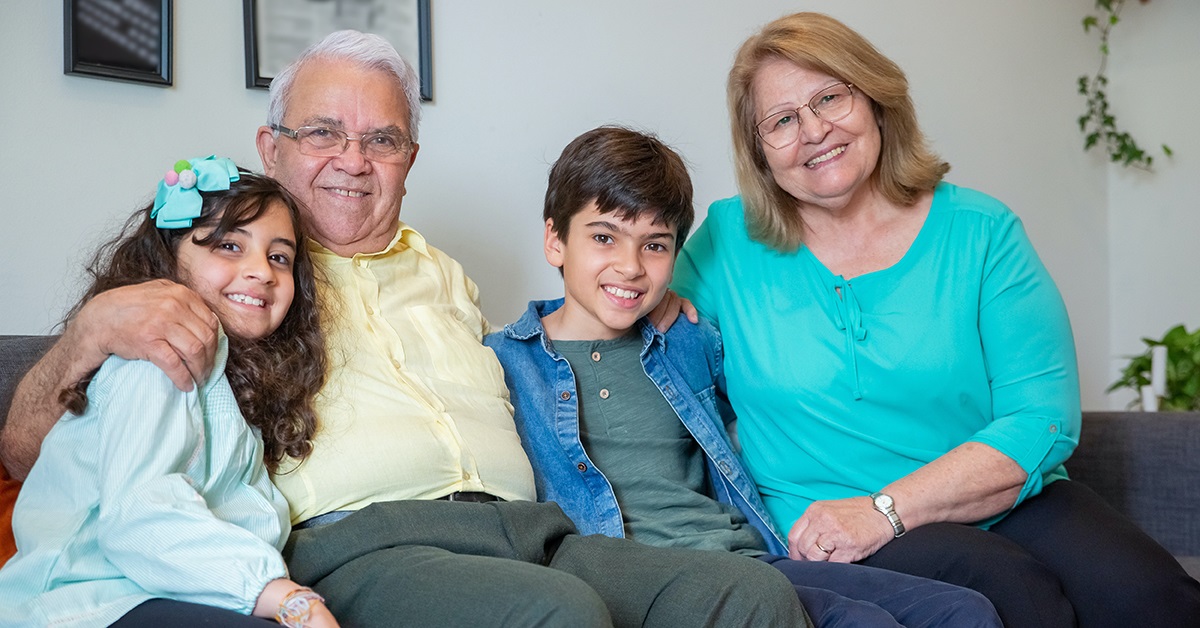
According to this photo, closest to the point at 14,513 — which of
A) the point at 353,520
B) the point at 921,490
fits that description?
the point at 353,520

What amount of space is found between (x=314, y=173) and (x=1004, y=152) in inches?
114

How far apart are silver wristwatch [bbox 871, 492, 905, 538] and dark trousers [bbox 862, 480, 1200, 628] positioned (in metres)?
0.02

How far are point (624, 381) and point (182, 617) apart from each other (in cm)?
94

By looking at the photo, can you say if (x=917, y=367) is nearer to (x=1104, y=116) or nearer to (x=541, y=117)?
(x=541, y=117)

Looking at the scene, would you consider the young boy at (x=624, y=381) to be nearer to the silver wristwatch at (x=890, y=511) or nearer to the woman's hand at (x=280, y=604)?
the silver wristwatch at (x=890, y=511)

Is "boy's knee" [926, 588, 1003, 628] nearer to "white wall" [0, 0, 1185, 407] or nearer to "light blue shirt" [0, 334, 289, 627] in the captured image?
"light blue shirt" [0, 334, 289, 627]

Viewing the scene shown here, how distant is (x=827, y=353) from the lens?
6.40 ft

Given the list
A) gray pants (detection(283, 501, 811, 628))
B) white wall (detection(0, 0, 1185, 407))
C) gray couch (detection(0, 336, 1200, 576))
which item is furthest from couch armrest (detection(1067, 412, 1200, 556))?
gray pants (detection(283, 501, 811, 628))

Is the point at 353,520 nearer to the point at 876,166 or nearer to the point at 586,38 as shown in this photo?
the point at 876,166

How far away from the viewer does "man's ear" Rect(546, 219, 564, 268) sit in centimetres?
200

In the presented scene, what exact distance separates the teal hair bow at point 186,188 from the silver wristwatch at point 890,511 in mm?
1129

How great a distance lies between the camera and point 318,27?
7.39ft

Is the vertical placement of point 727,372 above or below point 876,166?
below

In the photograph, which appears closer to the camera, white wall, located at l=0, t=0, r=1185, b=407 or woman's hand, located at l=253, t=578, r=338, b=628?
woman's hand, located at l=253, t=578, r=338, b=628
